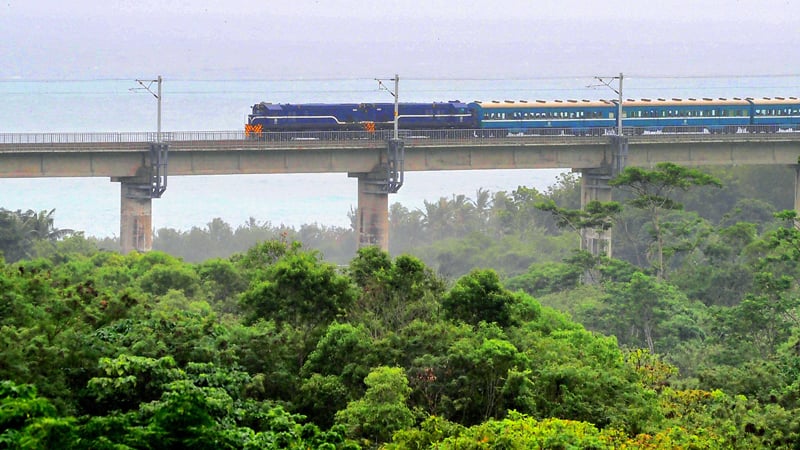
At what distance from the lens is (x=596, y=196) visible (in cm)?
8462

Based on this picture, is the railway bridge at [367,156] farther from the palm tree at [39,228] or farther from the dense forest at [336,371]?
the dense forest at [336,371]

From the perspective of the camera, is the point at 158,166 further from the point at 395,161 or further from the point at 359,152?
the point at 395,161

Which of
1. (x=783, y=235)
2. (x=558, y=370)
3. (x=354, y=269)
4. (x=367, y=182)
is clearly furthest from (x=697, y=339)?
(x=558, y=370)

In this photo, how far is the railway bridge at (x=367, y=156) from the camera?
69.8 meters

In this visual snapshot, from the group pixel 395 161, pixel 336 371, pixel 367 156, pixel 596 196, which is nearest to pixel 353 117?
pixel 367 156

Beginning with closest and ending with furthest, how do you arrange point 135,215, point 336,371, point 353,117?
point 336,371, point 135,215, point 353,117

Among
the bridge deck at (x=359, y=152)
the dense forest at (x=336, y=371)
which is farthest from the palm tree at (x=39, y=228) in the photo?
the dense forest at (x=336, y=371)

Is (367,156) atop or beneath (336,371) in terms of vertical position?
atop

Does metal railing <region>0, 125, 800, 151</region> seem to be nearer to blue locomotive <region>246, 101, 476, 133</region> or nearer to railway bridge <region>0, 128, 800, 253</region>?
railway bridge <region>0, 128, 800, 253</region>

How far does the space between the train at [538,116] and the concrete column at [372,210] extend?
332 centimetres

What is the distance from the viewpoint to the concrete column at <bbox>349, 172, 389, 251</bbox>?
78500 millimetres

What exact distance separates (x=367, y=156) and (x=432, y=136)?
7303mm

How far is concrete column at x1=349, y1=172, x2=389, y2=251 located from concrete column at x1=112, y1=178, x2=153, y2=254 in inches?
436

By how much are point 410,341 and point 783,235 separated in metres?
27.9
